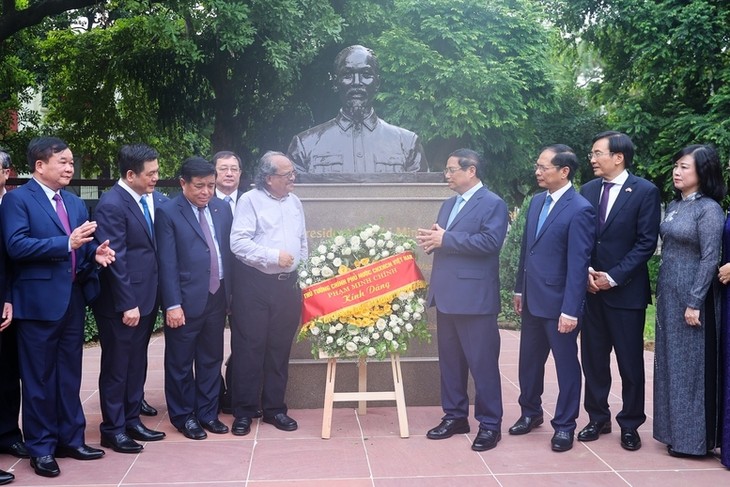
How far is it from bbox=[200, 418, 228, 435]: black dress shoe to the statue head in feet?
9.07

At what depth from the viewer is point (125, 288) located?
17.3 feet

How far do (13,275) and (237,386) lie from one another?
1.81 metres

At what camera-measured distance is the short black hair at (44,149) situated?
497cm

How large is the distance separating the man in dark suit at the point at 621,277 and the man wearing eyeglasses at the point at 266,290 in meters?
2.13

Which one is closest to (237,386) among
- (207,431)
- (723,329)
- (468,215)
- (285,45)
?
(207,431)

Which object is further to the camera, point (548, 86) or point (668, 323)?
point (548, 86)

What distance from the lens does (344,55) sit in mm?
6832

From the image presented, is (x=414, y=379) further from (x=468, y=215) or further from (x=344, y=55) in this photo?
(x=344, y=55)

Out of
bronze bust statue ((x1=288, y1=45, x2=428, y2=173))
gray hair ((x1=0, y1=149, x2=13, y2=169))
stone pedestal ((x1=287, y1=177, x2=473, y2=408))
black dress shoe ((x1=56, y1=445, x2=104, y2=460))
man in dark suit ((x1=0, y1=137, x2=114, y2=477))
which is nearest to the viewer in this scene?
man in dark suit ((x1=0, y1=137, x2=114, y2=477))

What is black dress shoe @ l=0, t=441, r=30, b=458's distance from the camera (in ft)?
17.2

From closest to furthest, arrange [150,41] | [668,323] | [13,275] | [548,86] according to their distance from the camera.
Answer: [13,275] < [668,323] < [150,41] < [548,86]

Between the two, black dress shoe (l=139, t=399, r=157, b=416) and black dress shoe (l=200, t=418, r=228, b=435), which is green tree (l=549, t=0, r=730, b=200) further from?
black dress shoe (l=200, t=418, r=228, b=435)

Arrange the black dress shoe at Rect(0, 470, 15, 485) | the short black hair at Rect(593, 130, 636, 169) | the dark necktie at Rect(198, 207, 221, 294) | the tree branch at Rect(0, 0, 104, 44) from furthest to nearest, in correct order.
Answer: the tree branch at Rect(0, 0, 104, 44), the dark necktie at Rect(198, 207, 221, 294), the short black hair at Rect(593, 130, 636, 169), the black dress shoe at Rect(0, 470, 15, 485)

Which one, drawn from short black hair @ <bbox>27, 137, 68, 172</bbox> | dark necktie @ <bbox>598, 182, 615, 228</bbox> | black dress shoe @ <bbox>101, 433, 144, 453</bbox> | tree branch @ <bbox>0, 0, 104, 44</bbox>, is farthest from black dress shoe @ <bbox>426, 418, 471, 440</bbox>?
tree branch @ <bbox>0, 0, 104, 44</bbox>
